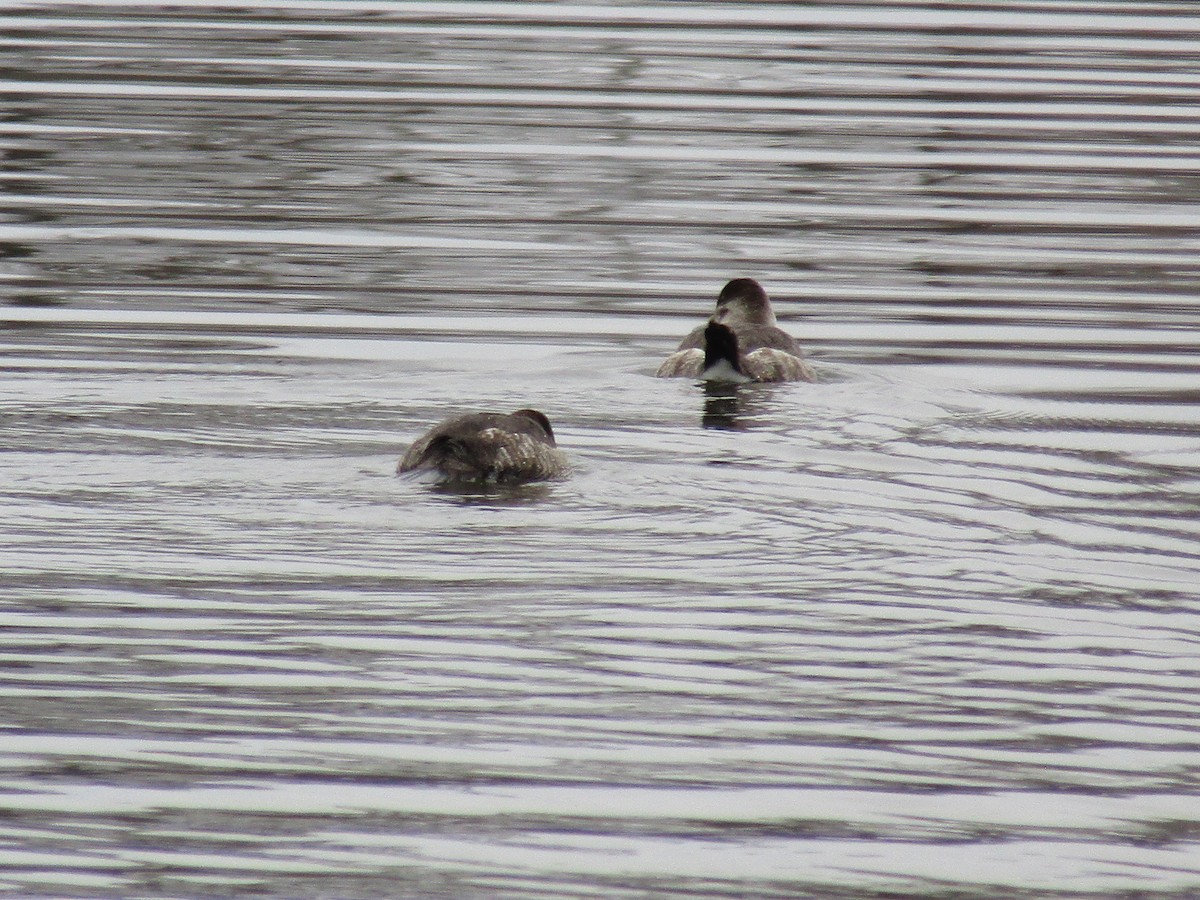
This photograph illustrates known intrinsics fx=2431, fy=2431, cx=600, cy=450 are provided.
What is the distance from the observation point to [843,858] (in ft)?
20.8

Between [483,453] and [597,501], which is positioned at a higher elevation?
[483,453]

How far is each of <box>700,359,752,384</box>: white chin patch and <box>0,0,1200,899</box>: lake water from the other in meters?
0.12

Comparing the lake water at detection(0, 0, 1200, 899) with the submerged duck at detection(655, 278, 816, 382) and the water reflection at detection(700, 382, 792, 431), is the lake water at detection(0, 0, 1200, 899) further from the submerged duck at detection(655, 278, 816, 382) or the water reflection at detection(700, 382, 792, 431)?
the submerged duck at detection(655, 278, 816, 382)

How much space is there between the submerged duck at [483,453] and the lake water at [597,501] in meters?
0.15

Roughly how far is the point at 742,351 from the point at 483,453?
3221mm

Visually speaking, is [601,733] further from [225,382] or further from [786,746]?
[225,382]

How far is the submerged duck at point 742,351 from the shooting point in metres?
12.7

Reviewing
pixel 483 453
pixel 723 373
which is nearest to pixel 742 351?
pixel 723 373

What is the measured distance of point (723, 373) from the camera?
42.0ft

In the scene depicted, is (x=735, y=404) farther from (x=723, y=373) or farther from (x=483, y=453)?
(x=483, y=453)

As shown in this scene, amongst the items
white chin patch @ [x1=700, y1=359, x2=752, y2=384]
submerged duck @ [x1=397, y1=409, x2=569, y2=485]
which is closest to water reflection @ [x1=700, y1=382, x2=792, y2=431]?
white chin patch @ [x1=700, y1=359, x2=752, y2=384]

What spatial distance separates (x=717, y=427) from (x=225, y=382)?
8.30ft

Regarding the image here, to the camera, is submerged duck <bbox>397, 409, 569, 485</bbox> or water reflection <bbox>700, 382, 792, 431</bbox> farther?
water reflection <bbox>700, 382, 792, 431</bbox>

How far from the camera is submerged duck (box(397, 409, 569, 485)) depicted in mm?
10086
